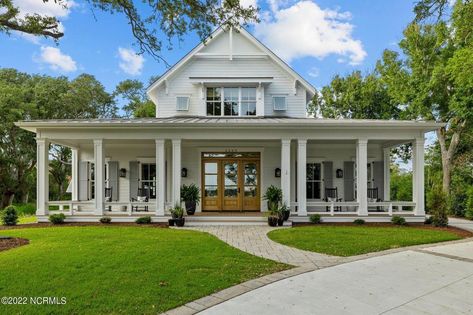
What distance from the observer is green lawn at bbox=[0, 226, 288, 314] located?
4.09 m

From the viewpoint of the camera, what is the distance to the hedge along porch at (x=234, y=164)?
37.3ft

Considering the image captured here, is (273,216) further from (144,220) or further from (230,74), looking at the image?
(230,74)

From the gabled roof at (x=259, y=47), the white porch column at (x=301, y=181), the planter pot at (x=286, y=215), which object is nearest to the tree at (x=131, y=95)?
the gabled roof at (x=259, y=47)

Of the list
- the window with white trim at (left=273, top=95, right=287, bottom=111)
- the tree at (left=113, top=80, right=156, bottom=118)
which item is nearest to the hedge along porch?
the window with white trim at (left=273, top=95, right=287, bottom=111)

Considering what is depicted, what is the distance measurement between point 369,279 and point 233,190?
338 inches

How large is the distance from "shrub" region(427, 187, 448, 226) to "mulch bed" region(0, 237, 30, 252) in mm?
12666

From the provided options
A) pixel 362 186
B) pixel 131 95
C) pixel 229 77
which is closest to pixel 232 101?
pixel 229 77

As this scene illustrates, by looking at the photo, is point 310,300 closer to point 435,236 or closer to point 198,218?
point 435,236

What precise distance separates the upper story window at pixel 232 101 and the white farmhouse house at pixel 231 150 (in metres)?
0.05

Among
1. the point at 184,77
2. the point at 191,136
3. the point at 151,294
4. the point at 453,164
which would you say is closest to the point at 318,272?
the point at 151,294

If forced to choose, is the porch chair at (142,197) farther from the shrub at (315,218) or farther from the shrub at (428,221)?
the shrub at (428,221)

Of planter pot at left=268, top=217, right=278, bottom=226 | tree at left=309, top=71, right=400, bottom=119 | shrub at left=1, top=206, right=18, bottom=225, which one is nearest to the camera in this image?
planter pot at left=268, top=217, right=278, bottom=226

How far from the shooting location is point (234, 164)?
1354 cm

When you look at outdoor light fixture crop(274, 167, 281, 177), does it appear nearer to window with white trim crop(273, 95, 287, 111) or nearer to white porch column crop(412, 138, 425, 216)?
window with white trim crop(273, 95, 287, 111)
